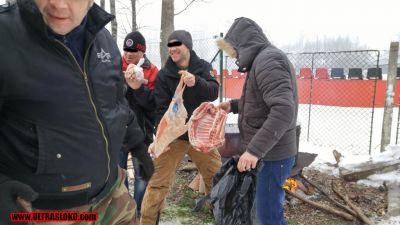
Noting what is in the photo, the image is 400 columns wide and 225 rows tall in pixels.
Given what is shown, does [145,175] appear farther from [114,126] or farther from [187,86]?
[187,86]

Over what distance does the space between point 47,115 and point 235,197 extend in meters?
1.59

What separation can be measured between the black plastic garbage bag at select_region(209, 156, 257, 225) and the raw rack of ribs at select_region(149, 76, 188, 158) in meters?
0.67

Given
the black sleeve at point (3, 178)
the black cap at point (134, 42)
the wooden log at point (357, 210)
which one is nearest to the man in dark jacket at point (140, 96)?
the black cap at point (134, 42)

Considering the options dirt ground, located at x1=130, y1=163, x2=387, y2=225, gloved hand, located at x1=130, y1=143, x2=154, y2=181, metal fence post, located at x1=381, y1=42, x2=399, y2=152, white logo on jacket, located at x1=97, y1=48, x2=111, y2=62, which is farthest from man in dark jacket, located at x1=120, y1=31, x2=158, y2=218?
metal fence post, located at x1=381, y1=42, x2=399, y2=152

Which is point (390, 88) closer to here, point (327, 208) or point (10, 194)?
point (327, 208)

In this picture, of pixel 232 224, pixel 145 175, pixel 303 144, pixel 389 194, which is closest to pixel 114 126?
pixel 145 175

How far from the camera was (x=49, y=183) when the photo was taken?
1538mm

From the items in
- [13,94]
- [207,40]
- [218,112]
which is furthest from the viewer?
[207,40]

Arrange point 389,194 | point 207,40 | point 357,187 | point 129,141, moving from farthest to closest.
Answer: point 207,40 < point 357,187 < point 389,194 < point 129,141

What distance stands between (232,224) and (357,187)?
8.18 ft

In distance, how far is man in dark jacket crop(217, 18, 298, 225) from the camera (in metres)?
2.32

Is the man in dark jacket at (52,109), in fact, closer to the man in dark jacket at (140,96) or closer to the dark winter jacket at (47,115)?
the dark winter jacket at (47,115)

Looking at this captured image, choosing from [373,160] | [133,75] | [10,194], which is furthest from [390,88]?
[10,194]

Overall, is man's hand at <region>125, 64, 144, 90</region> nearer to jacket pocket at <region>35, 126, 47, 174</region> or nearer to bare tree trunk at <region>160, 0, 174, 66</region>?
jacket pocket at <region>35, 126, 47, 174</region>
